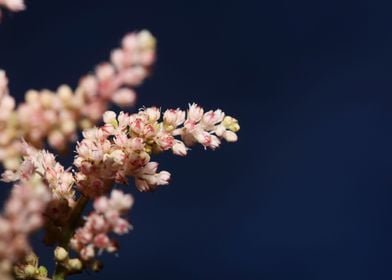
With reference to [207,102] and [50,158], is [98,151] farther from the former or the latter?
[207,102]

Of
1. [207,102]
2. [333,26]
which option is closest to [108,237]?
[207,102]

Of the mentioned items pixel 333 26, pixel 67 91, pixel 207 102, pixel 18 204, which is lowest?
pixel 18 204

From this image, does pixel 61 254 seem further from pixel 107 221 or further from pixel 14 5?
pixel 14 5

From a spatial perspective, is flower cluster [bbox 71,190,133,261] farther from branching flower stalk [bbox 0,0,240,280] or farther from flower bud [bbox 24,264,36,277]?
flower bud [bbox 24,264,36,277]

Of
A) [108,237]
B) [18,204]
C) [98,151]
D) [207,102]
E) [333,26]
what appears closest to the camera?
[18,204]

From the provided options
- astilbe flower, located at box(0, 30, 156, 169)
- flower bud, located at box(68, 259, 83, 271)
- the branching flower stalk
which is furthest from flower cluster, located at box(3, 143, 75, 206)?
astilbe flower, located at box(0, 30, 156, 169)

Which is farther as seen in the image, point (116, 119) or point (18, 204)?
point (116, 119)

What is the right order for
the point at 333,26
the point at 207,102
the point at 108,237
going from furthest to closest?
1. the point at 333,26
2. the point at 207,102
3. the point at 108,237
